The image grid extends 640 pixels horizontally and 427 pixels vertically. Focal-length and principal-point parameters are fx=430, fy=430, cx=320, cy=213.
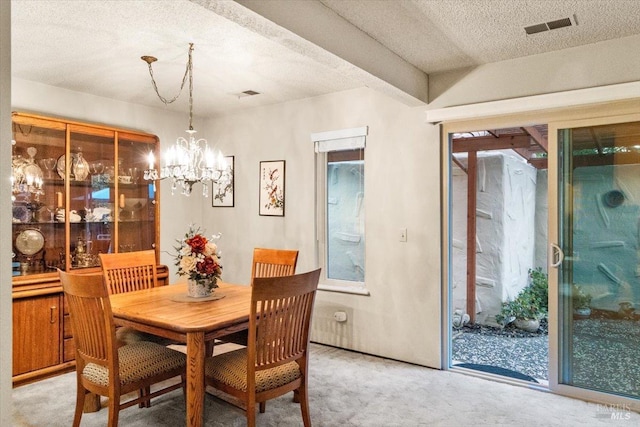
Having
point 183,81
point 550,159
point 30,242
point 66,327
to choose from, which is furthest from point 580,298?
point 30,242

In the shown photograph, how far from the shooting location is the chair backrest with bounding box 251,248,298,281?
11.1 feet

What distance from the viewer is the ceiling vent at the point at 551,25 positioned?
253cm

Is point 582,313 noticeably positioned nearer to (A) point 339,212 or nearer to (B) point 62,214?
(A) point 339,212

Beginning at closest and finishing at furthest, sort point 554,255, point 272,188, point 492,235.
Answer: point 554,255, point 272,188, point 492,235

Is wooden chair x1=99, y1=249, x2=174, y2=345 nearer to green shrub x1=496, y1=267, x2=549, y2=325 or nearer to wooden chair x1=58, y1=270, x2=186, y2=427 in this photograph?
wooden chair x1=58, y1=270, x2=186, y2=427

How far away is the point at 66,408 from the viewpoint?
2807 mm

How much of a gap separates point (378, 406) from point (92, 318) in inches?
71.8

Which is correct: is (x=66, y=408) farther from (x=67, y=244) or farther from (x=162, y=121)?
(x=162, y=121)

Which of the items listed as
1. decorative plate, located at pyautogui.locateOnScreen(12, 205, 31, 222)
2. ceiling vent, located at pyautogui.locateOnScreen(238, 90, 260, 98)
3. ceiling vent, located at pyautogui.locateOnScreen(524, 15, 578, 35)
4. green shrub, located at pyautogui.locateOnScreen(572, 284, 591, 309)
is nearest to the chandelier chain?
ceiling vent, located at pyautogui.locateOnScreen(238, 90, 260, 98)

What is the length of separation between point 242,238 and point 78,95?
6.92ft

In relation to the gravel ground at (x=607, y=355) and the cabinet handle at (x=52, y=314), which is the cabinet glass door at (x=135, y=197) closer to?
the cabinet handle at (x=52, y=314)

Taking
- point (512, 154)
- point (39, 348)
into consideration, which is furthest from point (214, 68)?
point (512, 154)

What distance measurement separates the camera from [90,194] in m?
4.00

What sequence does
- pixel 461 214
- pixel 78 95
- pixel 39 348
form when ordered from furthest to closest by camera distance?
pixel 461 214
pixel 78 95
pixel 39 348
